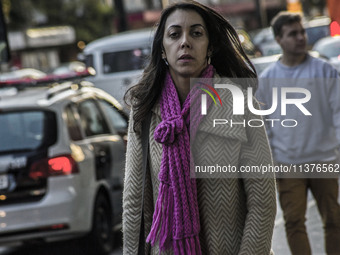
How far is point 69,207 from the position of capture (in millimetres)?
6773

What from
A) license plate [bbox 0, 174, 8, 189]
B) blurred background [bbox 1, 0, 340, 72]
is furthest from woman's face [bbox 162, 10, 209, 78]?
blurred background [bbox 1, 0, 340, 72]

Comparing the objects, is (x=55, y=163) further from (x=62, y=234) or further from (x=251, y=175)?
(x=251, y=175)

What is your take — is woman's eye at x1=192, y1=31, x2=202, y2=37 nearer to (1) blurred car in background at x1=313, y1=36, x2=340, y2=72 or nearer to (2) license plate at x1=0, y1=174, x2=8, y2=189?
(2) license plate at x1=0, y1=174, x2=8, y2=189

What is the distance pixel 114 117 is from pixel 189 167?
5.55 metres

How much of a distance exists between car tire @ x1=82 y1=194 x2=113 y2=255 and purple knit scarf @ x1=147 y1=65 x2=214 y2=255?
4054 mm

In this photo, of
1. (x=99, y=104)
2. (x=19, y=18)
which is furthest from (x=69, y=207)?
(x=19, y=18)

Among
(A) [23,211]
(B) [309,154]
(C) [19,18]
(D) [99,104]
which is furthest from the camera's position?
(C) [19,18]

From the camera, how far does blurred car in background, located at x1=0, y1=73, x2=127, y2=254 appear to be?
22.1 ft

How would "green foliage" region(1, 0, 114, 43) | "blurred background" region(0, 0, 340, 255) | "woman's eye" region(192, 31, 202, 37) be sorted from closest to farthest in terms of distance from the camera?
"woman's eye" region(192, 31, 202, 37)
"blurred background" region(0, 0, 340, 255)
"green foliage" region(1, 0, 114, 43)

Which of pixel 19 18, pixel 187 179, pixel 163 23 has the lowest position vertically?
pixel 19 18

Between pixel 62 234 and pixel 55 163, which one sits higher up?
pixel 55 163

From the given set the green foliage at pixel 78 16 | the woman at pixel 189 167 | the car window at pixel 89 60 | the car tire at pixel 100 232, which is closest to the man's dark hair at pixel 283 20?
the car tire at pixel 100 232

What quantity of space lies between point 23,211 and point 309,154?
256 centimetres

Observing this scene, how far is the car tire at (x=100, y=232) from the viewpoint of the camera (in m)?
7.16
